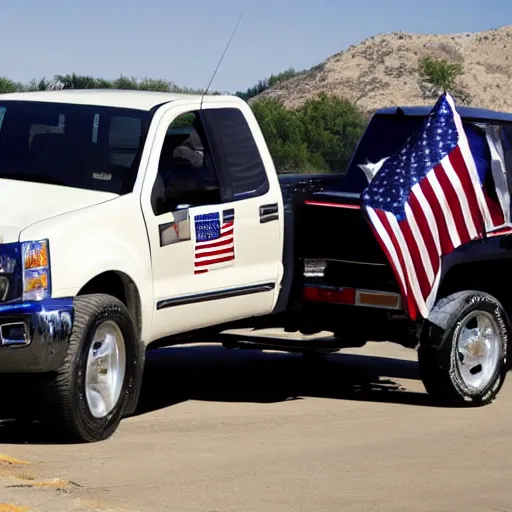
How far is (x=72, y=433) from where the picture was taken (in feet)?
24.3

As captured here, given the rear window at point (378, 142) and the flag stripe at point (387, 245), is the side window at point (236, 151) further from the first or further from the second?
the rear window at point (378, 142)

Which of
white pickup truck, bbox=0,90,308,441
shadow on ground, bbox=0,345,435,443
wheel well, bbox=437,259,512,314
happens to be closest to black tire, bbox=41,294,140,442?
white pickup truck, bbox=0,90,308,441

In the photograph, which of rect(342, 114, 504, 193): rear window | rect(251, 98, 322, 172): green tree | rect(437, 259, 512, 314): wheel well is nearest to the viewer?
rect(437, 259, 512, 314): wheel well

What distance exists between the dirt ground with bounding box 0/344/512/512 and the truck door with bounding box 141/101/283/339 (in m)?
0.71

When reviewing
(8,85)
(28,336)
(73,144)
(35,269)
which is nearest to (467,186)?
(73,144)

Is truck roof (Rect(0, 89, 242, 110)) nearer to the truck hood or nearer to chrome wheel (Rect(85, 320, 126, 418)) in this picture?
the truck hood

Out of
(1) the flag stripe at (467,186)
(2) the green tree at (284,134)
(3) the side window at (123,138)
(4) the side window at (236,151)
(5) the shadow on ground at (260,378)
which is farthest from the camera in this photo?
(2) the green tree at (284,134)

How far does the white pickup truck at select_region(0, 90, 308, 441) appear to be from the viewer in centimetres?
725

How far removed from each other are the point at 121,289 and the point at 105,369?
516 millimetres

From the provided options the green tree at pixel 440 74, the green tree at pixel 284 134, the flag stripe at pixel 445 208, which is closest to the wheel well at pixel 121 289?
the flag stripe at pixel 445 208

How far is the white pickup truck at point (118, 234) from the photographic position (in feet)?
23.8

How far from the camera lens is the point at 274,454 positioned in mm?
7473

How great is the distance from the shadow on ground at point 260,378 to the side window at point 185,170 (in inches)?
55.8

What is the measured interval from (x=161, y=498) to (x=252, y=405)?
3.13 meters
